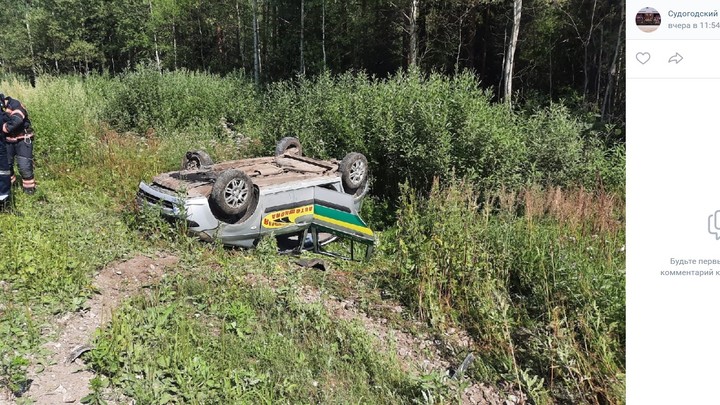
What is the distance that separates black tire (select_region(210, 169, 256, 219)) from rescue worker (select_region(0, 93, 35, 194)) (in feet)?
11.5

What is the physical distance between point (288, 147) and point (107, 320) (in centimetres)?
535

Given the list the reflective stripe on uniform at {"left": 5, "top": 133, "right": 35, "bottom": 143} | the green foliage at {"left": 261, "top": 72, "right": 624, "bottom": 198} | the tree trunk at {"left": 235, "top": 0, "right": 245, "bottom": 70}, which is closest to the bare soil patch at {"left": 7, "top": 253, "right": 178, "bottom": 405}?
the reflective stripe on uniform at {"left": 5, "top": 133, "right": 35, "bottom": 143}

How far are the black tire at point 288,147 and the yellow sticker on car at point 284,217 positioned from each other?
2.12m

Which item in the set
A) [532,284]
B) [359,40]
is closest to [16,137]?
[532,284]

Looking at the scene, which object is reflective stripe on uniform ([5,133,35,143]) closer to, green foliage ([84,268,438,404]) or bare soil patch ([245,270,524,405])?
green foliage ([84,268,438,404])

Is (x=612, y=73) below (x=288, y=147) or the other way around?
the other way around

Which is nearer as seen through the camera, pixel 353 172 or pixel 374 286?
pixel 374 286

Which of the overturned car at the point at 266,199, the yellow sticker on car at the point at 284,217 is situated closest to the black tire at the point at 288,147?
the overturned car at the point at 266,199

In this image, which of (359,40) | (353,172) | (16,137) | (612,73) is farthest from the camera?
(359,40)
